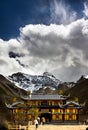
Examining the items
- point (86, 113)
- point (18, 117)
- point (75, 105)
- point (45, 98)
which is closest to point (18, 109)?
point (18, 117)

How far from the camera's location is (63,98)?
383 ft

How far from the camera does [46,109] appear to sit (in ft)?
378

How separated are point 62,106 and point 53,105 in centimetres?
383

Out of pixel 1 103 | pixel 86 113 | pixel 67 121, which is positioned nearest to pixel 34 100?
pixel 67 121

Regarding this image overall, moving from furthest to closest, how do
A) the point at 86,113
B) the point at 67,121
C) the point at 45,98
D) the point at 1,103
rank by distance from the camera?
the point at 1,103, the point at 86,113, the point at 45,98, the point at 67,121

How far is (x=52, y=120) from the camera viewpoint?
112 m

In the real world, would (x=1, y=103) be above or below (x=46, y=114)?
above

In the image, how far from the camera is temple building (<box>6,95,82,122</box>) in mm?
111125

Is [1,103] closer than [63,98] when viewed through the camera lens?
No

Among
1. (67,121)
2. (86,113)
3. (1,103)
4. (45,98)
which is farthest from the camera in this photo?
(1,103)

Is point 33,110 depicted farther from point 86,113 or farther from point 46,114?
point 86,113

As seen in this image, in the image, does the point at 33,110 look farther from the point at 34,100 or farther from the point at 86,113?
the point at 86,113

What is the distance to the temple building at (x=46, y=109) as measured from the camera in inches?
4375

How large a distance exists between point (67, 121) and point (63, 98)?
9.70 metres
